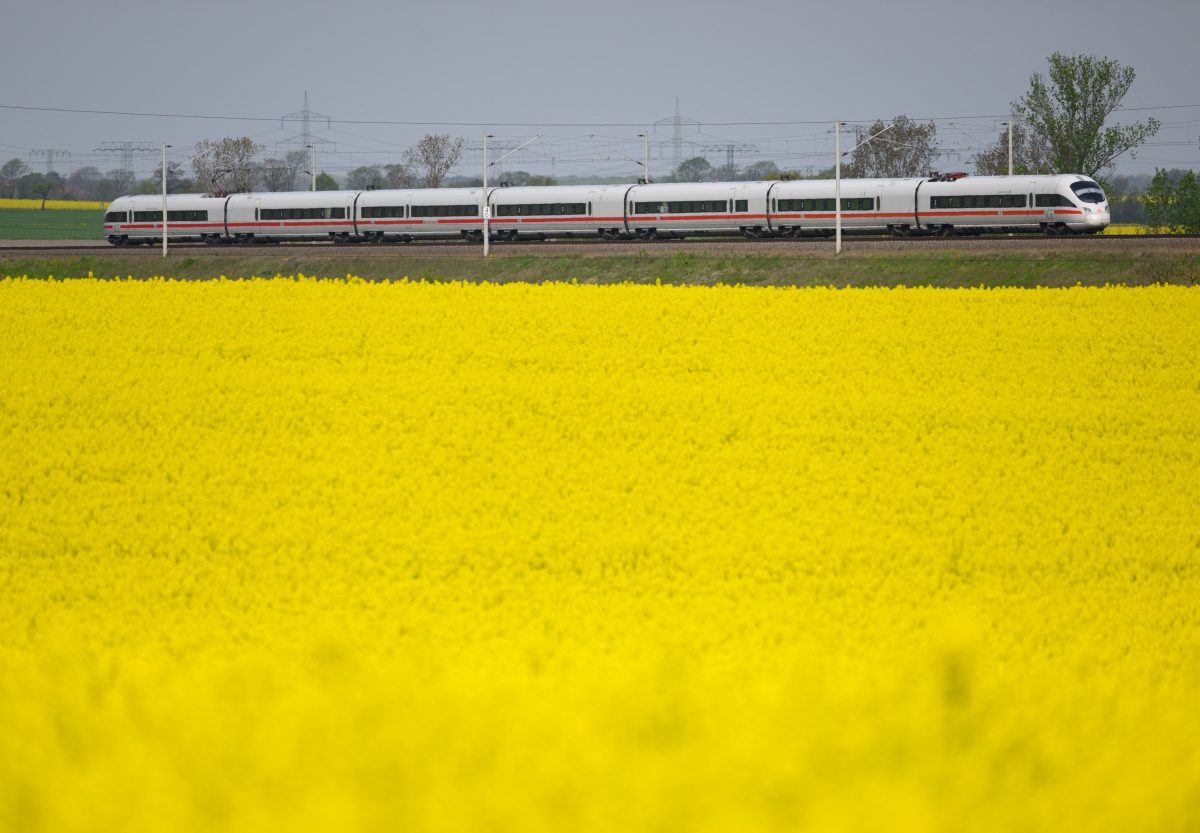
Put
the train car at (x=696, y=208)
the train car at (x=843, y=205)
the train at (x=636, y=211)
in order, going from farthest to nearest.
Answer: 1. the train car at (x=696, y=208)
2. the train car at (x=843, y=205)
3. the train at (x=636, y=211)

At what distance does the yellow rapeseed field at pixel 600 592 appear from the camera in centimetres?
689

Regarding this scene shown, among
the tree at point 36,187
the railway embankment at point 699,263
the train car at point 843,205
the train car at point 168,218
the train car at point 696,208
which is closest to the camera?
the railway embankment at point 699,263

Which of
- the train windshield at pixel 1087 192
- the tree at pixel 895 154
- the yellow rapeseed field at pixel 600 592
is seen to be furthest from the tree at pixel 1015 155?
the yellow rapeseed field at pixel 600 592

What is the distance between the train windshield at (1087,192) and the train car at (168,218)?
126 feet

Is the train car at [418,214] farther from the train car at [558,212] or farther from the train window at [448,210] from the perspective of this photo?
the train car at [558,212]

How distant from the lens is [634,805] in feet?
22.0

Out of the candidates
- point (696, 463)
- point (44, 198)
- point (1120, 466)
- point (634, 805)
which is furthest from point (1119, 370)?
point (44, 198)

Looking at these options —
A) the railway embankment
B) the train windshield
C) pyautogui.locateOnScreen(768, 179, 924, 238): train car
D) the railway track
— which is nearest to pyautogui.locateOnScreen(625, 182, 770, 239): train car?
pyautogui.locateOnScreen(768, 179, 924, 238): train car

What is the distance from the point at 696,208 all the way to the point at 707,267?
14.6 m

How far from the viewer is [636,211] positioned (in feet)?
190

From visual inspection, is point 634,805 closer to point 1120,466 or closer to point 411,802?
point 411,802

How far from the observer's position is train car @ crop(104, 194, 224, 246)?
65.4 meters

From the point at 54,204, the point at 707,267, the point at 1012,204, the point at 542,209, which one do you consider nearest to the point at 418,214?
the point at 542,209

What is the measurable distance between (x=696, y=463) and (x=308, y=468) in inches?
145
